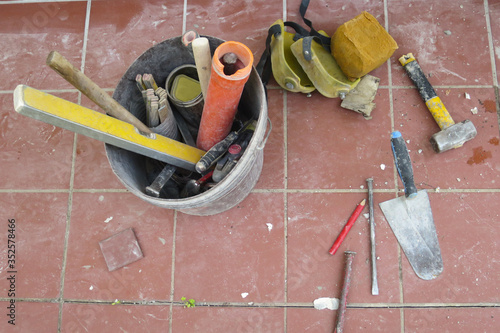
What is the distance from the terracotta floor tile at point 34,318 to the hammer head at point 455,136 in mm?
1863

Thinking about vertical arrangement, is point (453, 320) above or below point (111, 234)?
below

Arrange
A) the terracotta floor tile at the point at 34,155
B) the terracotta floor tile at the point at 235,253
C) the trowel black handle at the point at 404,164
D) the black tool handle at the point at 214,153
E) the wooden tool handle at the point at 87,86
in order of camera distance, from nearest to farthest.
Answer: the wooden tool handle at the point at 87,86
the black tool handle at the point at 214,153
the trowel black handle at the point at 404,164
the terracotta floor tile at the point at 235,253
the terracotta floor tile at the point at 34,155

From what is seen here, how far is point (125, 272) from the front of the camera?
1.70 meters

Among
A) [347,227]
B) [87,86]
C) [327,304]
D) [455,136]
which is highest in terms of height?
[87,86]

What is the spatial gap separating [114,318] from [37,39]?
4.71 ft

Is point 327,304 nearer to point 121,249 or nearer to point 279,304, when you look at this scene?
point 279,304

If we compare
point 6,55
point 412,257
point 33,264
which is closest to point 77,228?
point 33,264

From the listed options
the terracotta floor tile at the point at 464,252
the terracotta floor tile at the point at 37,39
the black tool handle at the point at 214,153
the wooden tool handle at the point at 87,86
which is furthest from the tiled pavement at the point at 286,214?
the wooden tool handle at the point at 87,86

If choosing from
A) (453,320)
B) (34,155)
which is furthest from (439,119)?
(34,155)

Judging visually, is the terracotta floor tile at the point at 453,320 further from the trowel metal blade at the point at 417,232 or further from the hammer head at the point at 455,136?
the hammer head at the point at 455,136

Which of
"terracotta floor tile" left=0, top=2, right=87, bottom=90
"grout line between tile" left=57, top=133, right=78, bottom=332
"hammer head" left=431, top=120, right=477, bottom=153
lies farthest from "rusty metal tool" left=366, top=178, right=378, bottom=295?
"terracotta floor tile" left=0, top=2, right=87, bottom=90

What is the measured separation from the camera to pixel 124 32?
6.15 feet

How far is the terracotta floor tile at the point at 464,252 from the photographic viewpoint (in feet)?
5.31

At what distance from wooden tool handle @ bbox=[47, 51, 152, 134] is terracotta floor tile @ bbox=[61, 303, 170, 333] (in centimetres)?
87
